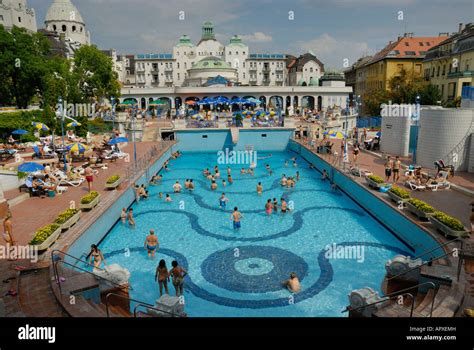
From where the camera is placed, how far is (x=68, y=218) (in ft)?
39.4

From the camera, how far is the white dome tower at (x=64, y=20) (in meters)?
85.4

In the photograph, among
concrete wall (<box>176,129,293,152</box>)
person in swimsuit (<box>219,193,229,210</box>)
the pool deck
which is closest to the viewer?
the pool deck

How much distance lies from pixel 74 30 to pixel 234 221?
89.2 metres

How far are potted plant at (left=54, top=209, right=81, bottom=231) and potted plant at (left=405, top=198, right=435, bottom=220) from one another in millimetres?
11825

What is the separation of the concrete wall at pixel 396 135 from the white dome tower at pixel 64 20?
7987cm

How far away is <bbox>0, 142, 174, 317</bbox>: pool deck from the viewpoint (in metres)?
7.61

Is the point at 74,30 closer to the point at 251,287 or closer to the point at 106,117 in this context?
the point at 106,117

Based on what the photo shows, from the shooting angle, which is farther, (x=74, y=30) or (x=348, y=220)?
(x=74, y=30)

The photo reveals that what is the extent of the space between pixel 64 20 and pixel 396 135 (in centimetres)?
8648

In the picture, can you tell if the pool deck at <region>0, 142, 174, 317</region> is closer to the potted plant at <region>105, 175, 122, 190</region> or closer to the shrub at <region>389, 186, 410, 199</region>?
the potted plant at <region>105, 175, 122, 190</region>

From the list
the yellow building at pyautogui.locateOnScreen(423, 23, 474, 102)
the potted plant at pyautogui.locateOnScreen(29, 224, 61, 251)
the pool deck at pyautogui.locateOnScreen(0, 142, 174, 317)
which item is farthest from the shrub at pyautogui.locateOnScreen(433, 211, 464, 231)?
the yellow building at pyautogui.locateOnScreen(423, 23, 474, 102)

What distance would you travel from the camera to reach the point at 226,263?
12.4m
